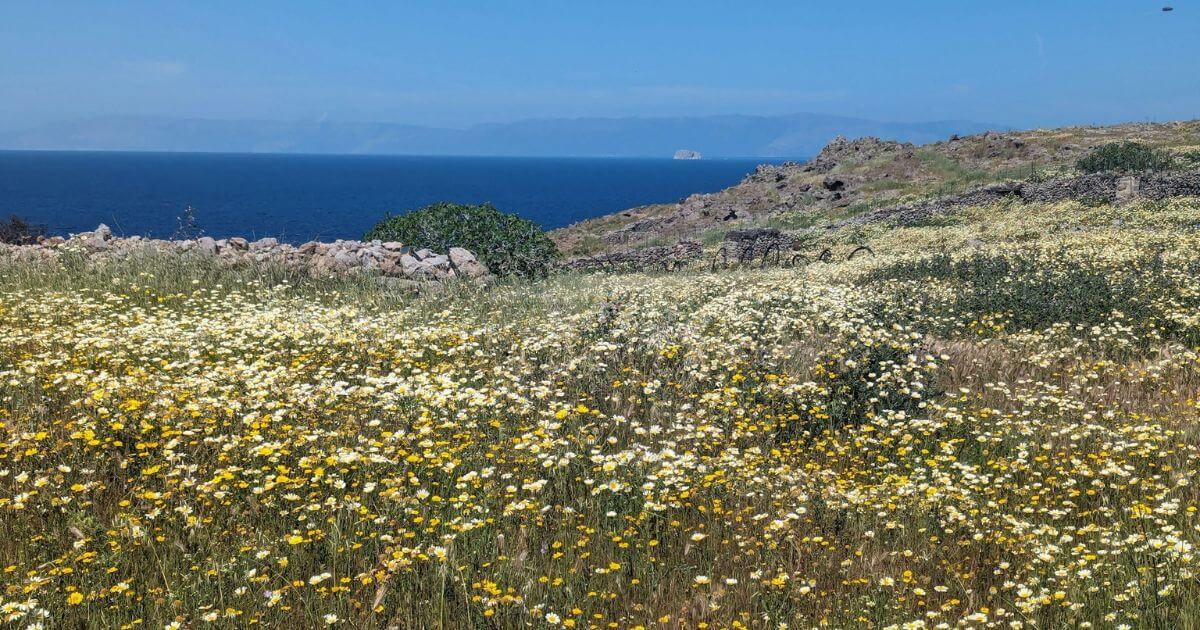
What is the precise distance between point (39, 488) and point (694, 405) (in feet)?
17.1

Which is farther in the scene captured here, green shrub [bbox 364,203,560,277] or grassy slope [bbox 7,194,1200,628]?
green shrub [bbox 364,203,560,277]

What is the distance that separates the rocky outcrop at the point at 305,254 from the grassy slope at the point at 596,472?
5.64 meters

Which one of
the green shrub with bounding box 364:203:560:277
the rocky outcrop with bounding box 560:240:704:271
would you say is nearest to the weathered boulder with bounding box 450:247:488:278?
the green shrub with bounding box 364:203:560:277

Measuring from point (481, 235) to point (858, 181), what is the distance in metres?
A: 47.0

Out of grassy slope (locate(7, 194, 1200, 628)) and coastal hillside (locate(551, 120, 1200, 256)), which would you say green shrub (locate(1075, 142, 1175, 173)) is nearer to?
coastal hillside (locate(551, 120, 1200, 256))

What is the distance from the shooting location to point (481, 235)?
68.7 feet

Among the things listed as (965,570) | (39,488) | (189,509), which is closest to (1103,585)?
(965,570)

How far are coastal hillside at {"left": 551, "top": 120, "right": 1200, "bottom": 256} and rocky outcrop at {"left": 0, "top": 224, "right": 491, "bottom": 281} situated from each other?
93.4 ft

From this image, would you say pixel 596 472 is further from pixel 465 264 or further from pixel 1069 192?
pixel 1069 192

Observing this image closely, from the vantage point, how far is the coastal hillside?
168ft

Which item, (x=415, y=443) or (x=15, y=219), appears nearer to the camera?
(x=415, y=443)

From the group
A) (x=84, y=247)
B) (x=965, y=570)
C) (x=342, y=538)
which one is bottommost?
(x=965, y=570)

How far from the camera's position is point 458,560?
14.5ft

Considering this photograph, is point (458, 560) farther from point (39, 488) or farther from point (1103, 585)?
point (1103, 585)
